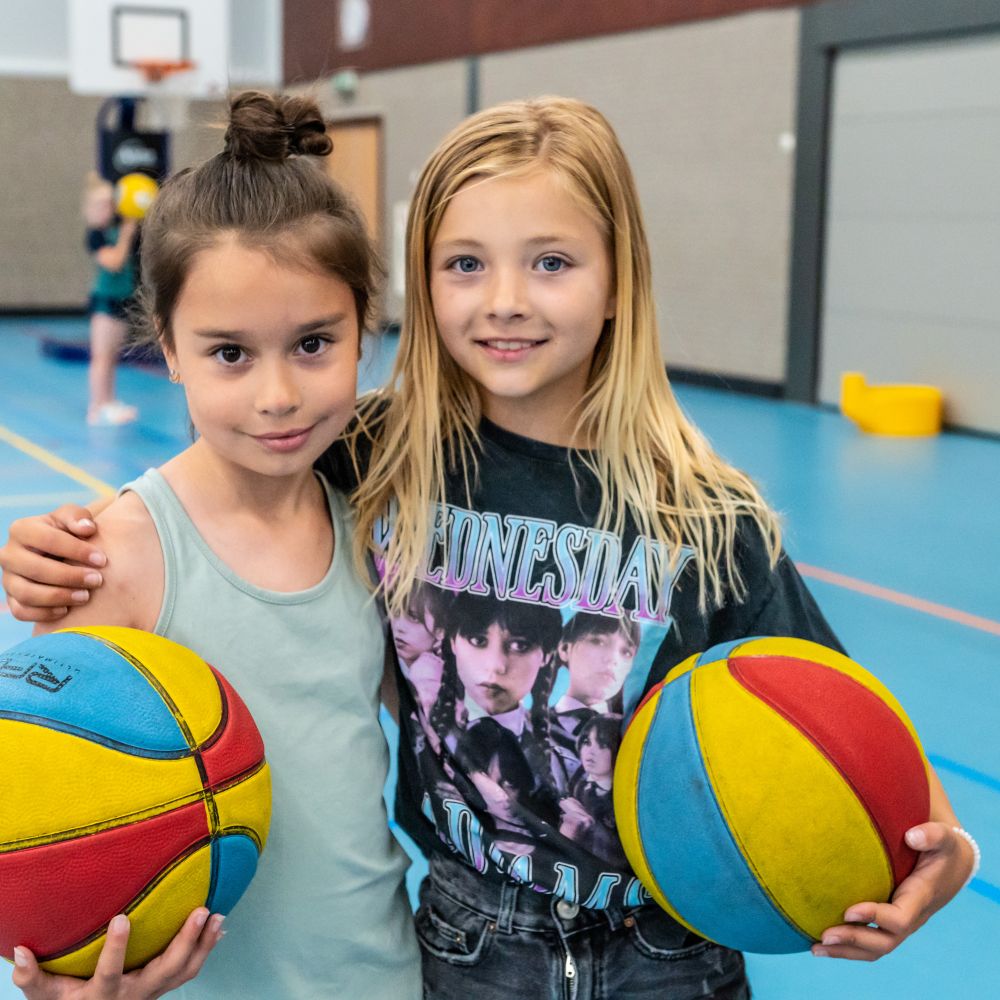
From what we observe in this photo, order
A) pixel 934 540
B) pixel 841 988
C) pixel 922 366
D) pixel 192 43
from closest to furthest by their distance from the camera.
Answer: pixel 841 988
pixel 934 540
pixel 922 366
pixel 192 43

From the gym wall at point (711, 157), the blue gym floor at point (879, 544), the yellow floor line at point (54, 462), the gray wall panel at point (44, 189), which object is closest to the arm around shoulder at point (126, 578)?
the blue gym floor at point (879, 544)

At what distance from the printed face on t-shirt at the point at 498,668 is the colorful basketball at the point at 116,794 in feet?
0.97

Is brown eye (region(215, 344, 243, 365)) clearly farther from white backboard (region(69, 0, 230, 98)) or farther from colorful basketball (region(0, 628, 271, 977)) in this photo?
white backboard (region(69, 0, 230, 98))

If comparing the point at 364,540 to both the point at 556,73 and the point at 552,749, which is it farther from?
the point at 556,73

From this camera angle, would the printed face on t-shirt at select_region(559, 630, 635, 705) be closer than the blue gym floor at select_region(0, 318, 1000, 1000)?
Yes

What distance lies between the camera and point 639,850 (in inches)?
54.3

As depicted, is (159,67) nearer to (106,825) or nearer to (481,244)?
(481,244)

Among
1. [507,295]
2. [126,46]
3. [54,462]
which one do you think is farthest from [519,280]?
[126,46]

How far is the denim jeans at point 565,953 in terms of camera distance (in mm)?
1516

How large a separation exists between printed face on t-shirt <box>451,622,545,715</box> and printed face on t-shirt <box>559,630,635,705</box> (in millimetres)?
39

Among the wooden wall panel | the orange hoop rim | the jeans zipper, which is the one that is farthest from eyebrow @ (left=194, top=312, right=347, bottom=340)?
the orange hoop rim

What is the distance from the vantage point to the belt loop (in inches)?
60.2

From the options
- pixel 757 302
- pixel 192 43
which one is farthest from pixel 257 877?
pixel 192 43

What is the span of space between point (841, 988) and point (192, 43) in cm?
981
